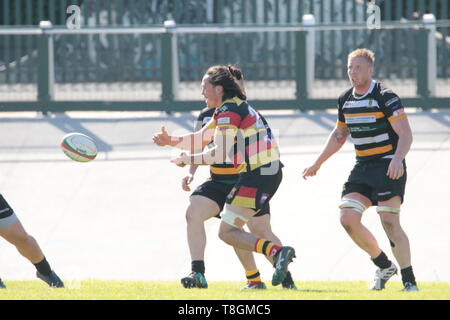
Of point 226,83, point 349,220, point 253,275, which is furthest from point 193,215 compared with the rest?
point 349,220

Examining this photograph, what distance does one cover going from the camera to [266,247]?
8.97m

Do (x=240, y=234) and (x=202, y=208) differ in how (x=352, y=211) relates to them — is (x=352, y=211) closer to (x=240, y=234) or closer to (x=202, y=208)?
(x=240, y=234)

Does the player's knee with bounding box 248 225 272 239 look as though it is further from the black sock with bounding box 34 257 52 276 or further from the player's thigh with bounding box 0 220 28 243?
the player's thigh with bounding box 0 220 28 243

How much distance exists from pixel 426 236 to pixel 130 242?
10.8ft

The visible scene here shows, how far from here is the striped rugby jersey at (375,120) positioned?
30.2 ft

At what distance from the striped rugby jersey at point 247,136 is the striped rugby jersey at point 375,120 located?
730mm

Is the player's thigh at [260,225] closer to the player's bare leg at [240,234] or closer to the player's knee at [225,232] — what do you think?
the player's bare leg at [240,234]

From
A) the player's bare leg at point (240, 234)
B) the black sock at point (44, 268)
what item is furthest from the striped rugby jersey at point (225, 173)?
the black sock at point (44, 268)

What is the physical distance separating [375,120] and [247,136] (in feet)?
3.47

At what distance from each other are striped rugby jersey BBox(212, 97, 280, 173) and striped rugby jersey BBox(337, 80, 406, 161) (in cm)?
73
